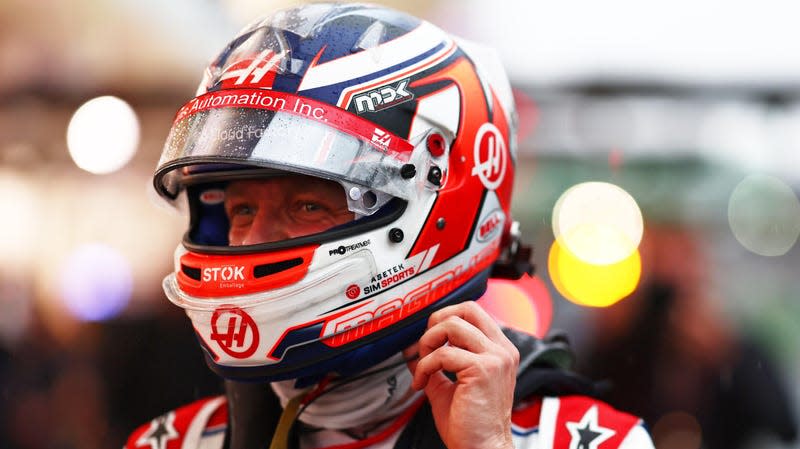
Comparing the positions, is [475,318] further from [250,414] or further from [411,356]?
[250,414]

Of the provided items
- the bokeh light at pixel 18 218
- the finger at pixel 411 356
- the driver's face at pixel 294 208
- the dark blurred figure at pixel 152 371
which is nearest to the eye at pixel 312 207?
the driver's face at pixel 294 208

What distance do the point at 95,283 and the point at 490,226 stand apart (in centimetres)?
432

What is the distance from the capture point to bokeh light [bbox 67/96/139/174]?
6.56 metres

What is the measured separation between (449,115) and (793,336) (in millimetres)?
4317

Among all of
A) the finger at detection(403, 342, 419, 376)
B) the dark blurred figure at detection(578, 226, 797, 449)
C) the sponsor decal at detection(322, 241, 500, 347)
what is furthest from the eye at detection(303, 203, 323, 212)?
the dark blurred figure at detection(578, 226, 797, 449)

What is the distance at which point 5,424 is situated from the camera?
3.99m

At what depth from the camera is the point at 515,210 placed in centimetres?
876

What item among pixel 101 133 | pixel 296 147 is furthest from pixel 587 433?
pixel 101 133

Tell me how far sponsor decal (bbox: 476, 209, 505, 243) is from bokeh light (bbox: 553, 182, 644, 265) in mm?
8639

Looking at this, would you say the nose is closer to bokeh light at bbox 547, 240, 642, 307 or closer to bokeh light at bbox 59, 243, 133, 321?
bokeh light at bbox 59, 243, 133, 321

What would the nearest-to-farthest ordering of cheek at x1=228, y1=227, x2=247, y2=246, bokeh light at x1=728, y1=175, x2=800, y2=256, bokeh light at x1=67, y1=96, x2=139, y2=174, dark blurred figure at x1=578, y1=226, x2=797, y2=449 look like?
1. cheek at x1=228, y1=227, x2=247, y2=246
2. dark blurred figure at x1=578, y1=226, x2=797, y2=449
3. bokeh light at x1=67, y1=96, x2=139, y2=174
4. bokeh light at x1=728, y1=175, x2=800, y2=256

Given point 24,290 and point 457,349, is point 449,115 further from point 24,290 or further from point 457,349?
point 24,290

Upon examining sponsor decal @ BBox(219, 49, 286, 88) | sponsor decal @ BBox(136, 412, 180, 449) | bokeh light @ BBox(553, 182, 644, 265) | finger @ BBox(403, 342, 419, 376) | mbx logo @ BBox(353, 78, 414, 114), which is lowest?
bokeh light @ BBox(553, 182, 644, 265)

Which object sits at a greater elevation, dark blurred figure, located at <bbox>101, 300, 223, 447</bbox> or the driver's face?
the driver's face
